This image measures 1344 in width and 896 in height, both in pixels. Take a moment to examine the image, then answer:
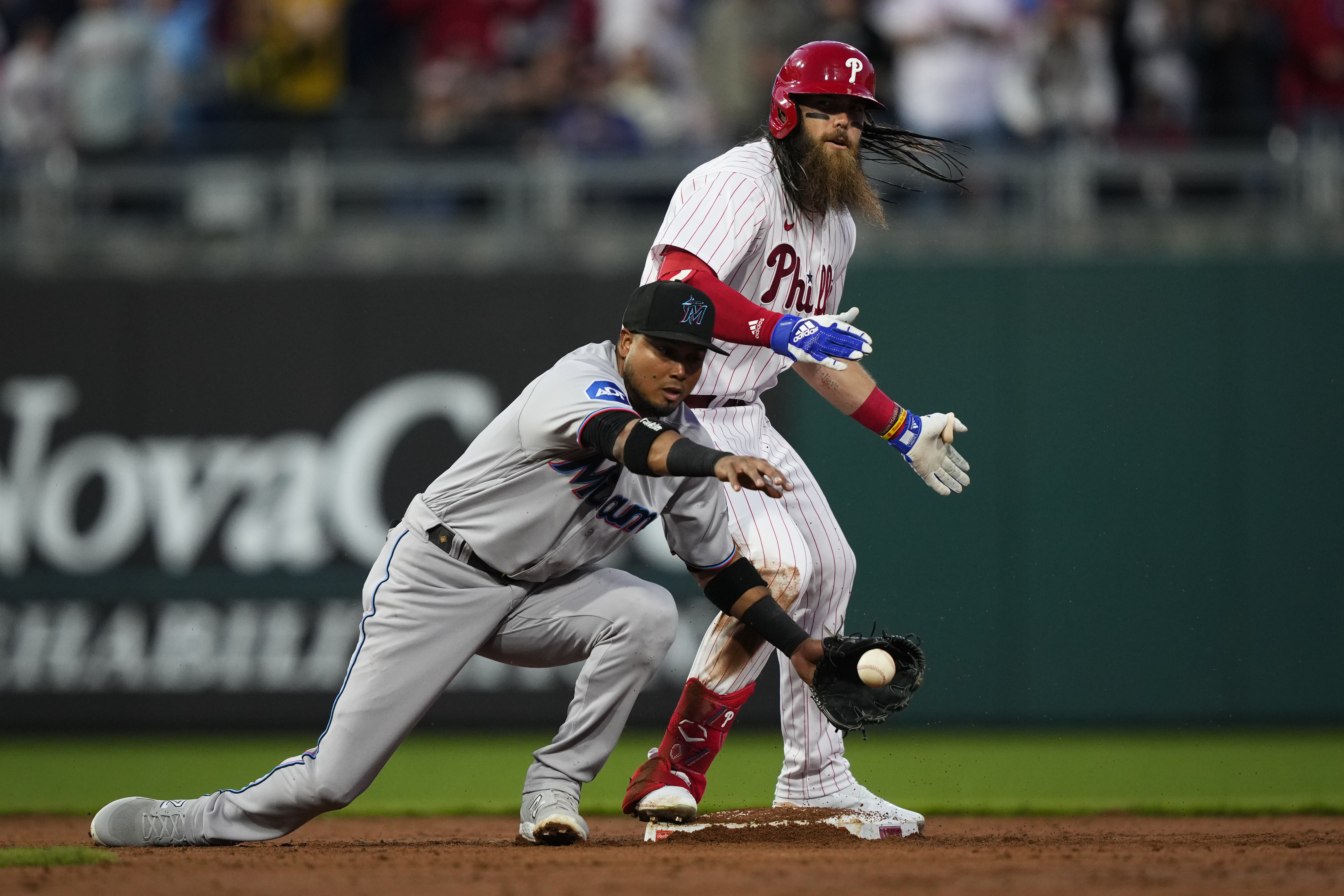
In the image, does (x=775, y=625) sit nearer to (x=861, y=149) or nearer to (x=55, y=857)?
(x=861, y=149)

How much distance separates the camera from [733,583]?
523 cm

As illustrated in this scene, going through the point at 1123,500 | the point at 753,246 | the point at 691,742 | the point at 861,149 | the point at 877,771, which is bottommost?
the point at 877,771

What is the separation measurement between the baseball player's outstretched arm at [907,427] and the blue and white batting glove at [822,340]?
1.45 feet

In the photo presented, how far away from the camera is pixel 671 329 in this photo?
4879mm

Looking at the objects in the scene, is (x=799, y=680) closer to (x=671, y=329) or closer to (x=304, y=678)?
(x=671, y=329)

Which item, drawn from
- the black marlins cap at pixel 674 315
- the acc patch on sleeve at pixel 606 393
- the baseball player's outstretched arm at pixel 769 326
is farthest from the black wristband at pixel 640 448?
the baseball player's outstretched arm at pixel 769 326

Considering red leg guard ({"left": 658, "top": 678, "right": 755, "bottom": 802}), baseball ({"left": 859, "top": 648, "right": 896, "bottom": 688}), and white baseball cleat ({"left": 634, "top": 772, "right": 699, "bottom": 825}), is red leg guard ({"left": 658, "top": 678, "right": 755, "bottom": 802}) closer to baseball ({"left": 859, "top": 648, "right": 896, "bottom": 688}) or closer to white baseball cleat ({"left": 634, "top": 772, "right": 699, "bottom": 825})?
white baseball cleat ({"left": 634, "top": 772, "right": 699, "bottom": 825})

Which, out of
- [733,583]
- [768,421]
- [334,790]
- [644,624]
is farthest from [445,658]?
[768,421]

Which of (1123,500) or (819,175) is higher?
(819,175)

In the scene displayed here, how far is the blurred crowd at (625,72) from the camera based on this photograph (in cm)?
1053

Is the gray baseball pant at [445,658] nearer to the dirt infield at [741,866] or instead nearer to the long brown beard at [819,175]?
the dirt infield at [741,866]

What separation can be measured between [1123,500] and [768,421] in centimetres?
428

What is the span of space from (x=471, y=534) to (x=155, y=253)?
20.0 ft

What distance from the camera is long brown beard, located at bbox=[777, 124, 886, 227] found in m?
5.71
